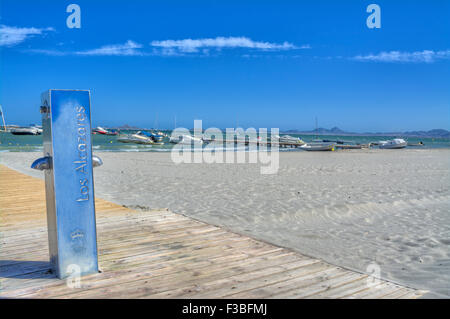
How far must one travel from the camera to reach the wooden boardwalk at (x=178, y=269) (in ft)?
9.31

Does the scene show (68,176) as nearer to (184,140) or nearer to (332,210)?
(332,210)

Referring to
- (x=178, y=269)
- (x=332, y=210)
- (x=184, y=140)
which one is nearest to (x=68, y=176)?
(x=178, y=269)

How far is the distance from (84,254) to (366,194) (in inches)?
292

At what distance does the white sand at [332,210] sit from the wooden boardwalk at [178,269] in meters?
0.78

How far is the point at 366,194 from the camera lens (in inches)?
345

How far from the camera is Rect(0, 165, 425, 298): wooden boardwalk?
2838 millimetres

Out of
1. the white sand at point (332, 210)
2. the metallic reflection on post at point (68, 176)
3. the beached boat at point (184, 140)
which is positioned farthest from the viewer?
the beached boat at point (184, 140)

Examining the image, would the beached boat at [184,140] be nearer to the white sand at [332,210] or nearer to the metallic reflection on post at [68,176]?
the white sand at [332,210]

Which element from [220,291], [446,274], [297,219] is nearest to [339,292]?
[220,291]

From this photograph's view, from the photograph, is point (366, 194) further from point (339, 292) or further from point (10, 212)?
point (10, 212)

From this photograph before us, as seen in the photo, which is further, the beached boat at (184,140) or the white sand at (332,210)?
the beached boat at (184,140)

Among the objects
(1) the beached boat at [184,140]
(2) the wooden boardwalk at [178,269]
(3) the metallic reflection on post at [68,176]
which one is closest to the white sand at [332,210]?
(2) the wooden boardwalk at [178,269]

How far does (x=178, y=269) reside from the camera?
10.9ft

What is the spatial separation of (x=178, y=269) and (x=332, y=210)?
452cm
